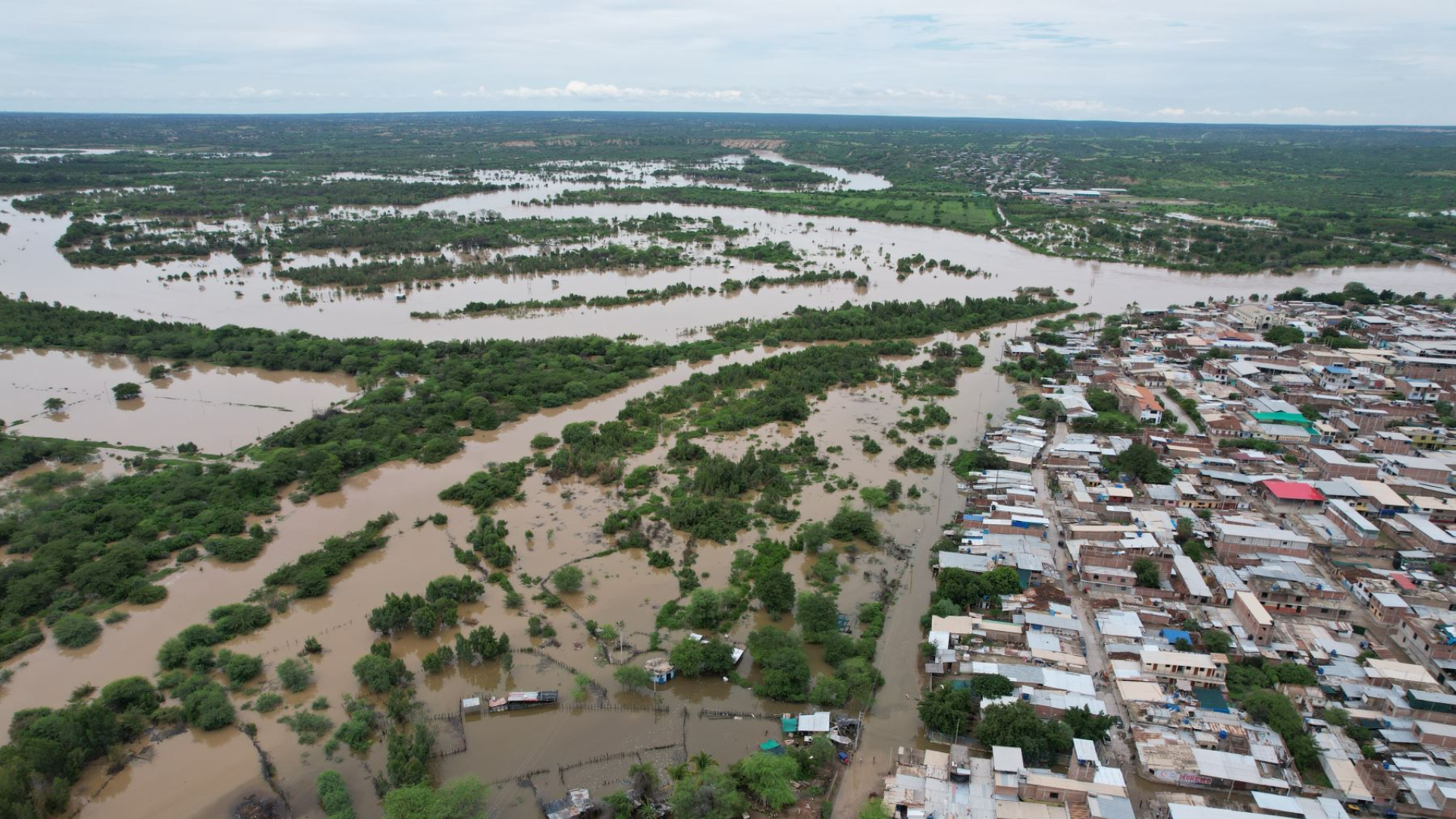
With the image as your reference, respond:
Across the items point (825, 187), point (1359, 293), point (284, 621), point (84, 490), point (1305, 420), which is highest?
point (825, 187)

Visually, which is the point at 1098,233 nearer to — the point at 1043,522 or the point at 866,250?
the point at 866,250

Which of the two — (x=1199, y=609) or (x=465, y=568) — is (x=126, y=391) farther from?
(x=1199, y=609)

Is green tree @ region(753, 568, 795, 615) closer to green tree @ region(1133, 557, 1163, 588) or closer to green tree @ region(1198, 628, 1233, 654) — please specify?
green tree @ region(1133, 557, 1163, 588)

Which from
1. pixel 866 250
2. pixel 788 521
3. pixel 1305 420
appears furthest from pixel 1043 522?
pixel 866 250

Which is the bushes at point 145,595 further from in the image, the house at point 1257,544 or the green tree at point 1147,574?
the house at point 1257,544

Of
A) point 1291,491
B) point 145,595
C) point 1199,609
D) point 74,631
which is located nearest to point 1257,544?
point 1199,609

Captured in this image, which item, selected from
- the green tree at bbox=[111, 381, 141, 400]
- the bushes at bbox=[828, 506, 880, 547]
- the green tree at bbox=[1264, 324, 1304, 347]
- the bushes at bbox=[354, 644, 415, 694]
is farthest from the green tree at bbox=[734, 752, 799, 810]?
the green tree at bbox=[1264, 324, 1304, 347]

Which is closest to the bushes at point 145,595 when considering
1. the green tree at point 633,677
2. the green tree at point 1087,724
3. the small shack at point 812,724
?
the green tree at point 633,677
